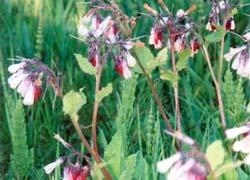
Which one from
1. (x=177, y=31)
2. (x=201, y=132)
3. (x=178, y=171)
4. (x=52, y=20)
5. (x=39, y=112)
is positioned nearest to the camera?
(x=178, y=171)

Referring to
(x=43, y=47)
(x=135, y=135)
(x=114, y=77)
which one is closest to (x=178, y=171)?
(x=135, y=135)

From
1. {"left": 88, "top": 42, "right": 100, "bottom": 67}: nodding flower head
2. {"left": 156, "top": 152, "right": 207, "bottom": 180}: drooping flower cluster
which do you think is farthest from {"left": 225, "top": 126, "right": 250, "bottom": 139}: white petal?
{"left": 88, "top": 42, "right": 100, "bottom": 67}: nodding flower head

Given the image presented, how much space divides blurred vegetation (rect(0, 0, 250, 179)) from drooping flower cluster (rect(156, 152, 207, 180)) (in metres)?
0.73

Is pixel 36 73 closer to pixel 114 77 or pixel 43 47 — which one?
pixel 114 77

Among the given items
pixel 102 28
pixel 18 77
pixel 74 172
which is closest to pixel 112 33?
pixel 102 28

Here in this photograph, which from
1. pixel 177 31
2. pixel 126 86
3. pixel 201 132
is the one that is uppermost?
pixel 177 31

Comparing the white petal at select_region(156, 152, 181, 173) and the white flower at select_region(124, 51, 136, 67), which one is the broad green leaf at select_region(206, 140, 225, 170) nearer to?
the white petal at select_region(156, 152, 181, 173)

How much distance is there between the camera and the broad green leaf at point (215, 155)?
1562mm

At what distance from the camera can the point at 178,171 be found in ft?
4.53

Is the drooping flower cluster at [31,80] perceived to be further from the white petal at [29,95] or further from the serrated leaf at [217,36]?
the serrated leaf at [217,36]

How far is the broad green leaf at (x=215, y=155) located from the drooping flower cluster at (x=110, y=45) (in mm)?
474

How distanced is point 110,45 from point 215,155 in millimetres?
521

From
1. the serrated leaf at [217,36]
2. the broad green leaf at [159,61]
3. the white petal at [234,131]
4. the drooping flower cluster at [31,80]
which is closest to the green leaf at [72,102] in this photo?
the drooping flower cluster at [31,80]

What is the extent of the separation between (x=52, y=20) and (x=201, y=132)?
1182mm
